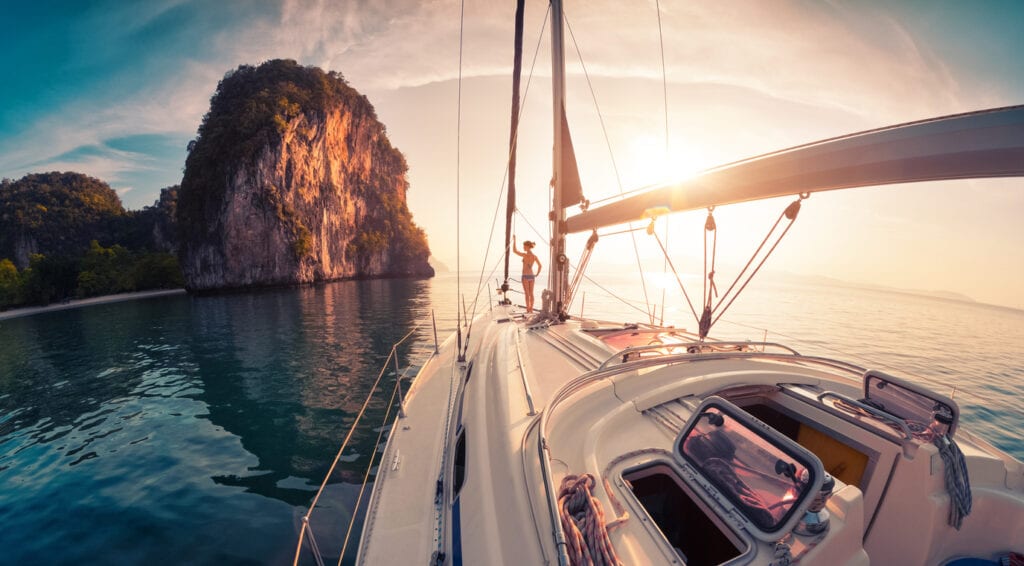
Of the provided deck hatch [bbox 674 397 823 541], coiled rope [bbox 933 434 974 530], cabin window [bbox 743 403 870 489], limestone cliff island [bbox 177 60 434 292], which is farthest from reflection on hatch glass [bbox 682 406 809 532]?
limestone cliff island [bbox 177 60 434 292]

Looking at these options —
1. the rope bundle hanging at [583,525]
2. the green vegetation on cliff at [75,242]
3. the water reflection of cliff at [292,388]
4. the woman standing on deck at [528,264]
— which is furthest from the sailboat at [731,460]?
the green vegetation on cliff at [75,242]

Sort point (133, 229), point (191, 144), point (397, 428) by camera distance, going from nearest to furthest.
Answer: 1. point (397, 428)
2. point (191, 144)
3. point (133, 229)

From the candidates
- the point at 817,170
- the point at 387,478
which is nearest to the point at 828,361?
the point at 817,170

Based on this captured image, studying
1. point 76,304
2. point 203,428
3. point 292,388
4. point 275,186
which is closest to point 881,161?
point 203,428

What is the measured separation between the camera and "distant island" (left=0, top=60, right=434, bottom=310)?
3781 cm

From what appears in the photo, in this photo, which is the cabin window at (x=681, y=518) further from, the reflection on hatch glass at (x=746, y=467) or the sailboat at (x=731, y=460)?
the reflection on hatch glass at (x=746, y=467)

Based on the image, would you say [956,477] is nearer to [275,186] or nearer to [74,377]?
[74,377]

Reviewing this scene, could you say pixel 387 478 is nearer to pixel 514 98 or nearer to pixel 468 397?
pixel 468 397

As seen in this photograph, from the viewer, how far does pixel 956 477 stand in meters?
1.83

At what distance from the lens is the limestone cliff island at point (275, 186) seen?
125 feet

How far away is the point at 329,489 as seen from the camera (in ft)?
12.9

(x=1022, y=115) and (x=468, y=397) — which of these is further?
(x=468, y=397)

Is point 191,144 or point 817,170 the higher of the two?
point 191,144

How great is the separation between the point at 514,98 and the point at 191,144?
58.5 meters
